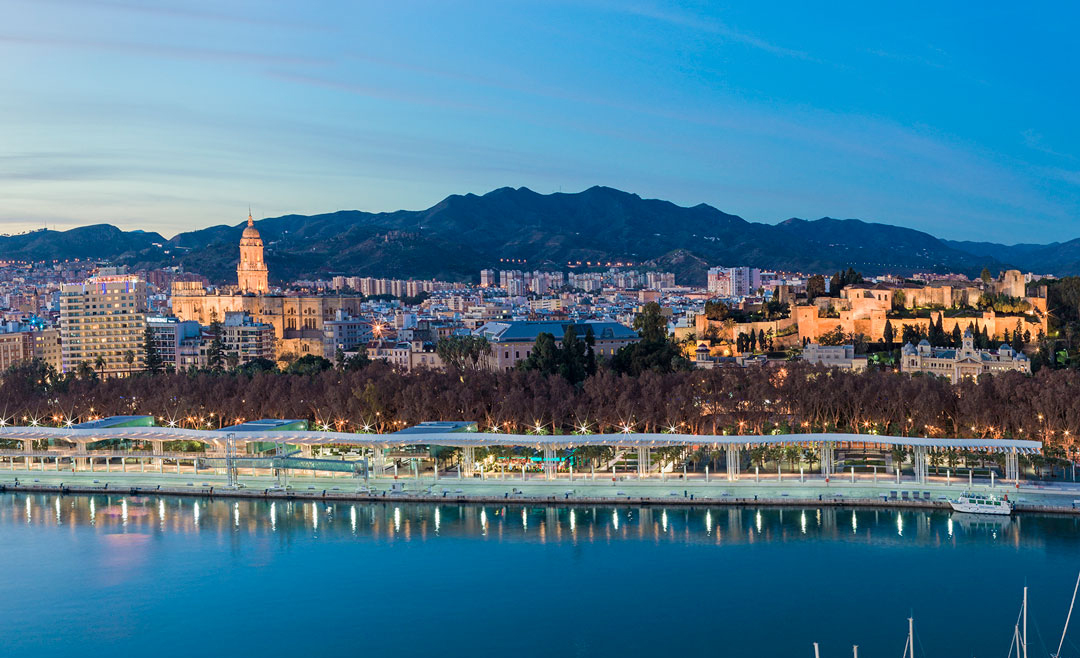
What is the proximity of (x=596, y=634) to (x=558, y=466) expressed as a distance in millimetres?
10424

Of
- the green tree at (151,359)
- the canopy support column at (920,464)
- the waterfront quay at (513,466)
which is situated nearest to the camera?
the waterfront quay at (513,466)

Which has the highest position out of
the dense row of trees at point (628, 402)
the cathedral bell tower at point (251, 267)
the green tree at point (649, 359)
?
the cathedral bell tower at point (251, 267)

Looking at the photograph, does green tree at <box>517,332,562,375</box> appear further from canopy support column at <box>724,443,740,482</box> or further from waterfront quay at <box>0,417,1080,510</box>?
canopy support column at <box>724,443,740,482</box>

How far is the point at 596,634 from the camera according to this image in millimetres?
17109

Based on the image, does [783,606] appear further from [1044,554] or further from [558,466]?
[558,466]

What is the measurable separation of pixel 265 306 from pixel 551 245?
92142 millimetres

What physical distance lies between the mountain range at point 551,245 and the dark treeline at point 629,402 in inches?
3109

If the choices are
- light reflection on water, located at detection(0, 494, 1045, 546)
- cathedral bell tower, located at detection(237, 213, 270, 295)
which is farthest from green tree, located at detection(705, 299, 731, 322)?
cathedral bell tower, located at detection(237, 213, 270, 295)

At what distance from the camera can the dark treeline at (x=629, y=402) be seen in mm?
28453

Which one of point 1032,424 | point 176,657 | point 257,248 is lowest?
point 176,657

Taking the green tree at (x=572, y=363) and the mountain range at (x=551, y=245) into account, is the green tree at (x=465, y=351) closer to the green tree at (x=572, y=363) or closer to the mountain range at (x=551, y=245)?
the green tree at (x=572, y=363)

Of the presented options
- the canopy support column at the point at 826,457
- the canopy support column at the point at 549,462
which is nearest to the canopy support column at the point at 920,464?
the canopy support column at the point at 826,457

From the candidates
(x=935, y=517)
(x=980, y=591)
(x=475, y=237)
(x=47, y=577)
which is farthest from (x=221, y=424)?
(x=475, y=237)

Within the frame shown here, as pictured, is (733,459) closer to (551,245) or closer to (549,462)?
(549,462)
